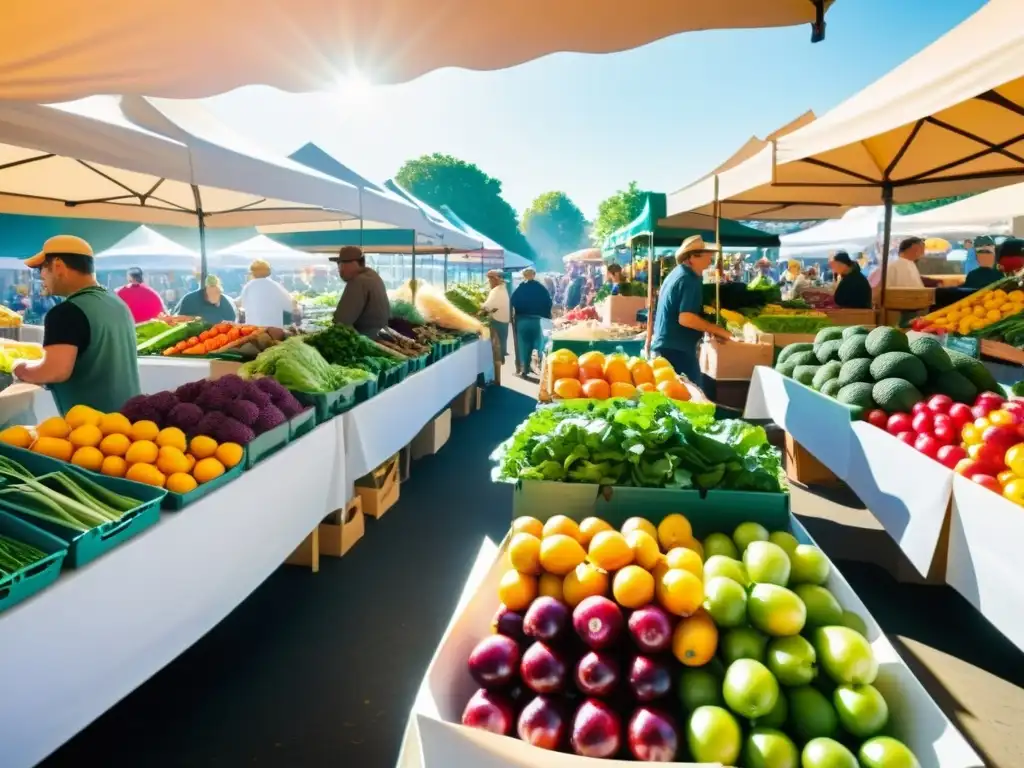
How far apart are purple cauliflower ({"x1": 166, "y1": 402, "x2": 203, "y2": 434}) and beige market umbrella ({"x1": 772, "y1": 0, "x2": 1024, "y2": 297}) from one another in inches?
127

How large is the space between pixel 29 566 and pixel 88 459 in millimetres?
818

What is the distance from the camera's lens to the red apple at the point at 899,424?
3.52 metres

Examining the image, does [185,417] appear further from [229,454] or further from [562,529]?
[562,529]

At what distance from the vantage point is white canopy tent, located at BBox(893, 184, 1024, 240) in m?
10.4

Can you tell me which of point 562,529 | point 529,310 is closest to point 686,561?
point 562,529

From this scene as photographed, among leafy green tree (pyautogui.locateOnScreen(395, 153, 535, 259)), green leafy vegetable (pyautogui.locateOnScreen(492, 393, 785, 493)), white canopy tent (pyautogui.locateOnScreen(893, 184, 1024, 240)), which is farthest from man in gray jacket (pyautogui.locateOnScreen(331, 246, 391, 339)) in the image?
leafy green tree (pyautogui.locateOnScreen(395, 153, 535, 259))

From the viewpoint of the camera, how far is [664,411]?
2.59 metres

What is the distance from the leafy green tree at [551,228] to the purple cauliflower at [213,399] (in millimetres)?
103122

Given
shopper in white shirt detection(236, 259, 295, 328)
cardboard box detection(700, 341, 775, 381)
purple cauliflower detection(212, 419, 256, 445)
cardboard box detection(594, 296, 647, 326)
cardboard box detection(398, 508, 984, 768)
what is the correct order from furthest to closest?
cardboard box detection(594, 296, 647, 326)
shopper in white shirt detection(236, 259, 295, 328)
cardboard box detection(700, 341, 775, 381)
purple cauliflower detection(212, 419, 256, 445)
cardboard box detection(398, 508, 984, 768)

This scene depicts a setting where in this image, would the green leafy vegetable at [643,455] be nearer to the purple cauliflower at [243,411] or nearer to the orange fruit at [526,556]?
the orange fruit at [526,556]

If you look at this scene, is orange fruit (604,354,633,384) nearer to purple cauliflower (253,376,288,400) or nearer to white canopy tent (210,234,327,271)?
purple cauliflower (253,376,288,400)

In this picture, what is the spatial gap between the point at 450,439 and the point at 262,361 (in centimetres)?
320

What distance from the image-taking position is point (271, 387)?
11.4 ft

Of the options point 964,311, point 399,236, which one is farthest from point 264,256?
point 964,311
